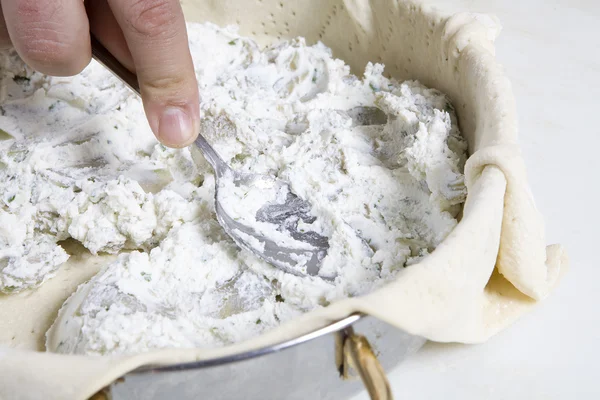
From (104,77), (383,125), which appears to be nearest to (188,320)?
(383,125)

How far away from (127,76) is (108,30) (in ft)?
0.31

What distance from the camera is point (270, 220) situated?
1045 millimetres

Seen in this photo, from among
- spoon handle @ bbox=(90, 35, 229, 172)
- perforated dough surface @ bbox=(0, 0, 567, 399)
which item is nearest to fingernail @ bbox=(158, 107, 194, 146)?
spoon handle @ bbox=(90, 35, 229, 172)

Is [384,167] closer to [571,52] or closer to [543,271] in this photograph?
[543,271]

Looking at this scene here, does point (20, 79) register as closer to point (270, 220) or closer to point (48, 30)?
point (48, 30)

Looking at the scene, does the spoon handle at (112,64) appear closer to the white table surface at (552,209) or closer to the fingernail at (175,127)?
the fingernail at (175,127)

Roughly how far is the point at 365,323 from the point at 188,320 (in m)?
0.31

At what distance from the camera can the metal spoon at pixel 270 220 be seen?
971mm

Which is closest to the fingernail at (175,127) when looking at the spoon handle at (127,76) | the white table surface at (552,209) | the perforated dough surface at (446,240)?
the spoon handle at (127,76)

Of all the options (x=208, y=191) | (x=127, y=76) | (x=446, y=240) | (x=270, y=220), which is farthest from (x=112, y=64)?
(x=446, y=240)

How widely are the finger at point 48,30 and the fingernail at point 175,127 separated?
17 centimetres

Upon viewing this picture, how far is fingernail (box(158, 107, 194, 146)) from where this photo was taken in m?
0.96

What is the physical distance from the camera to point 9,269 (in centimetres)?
105

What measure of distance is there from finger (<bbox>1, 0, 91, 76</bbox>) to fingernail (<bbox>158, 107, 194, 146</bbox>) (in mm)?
168
